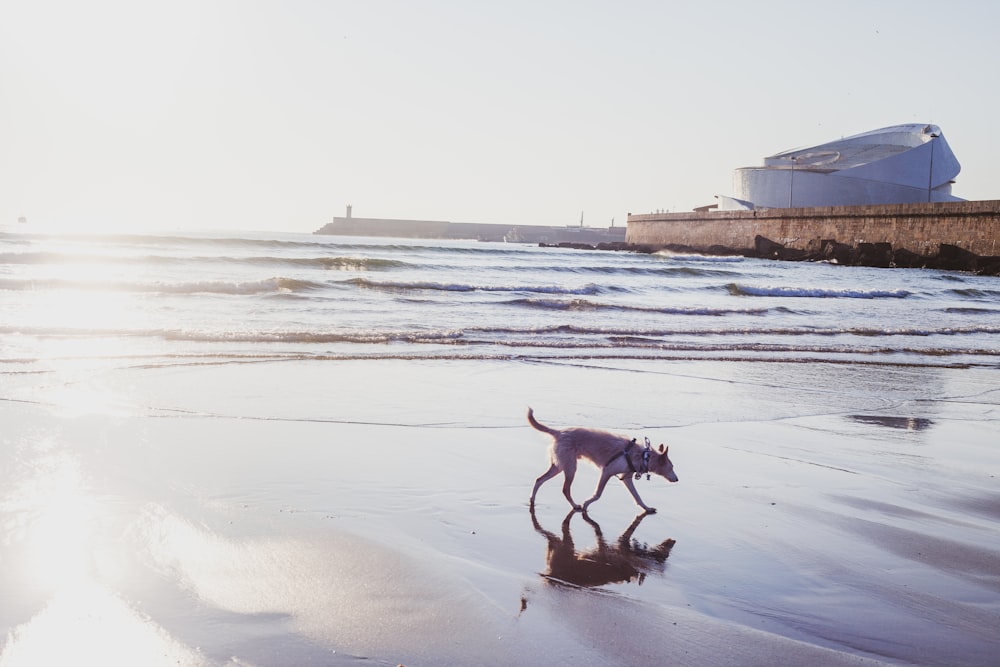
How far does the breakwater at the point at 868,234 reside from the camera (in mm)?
36188

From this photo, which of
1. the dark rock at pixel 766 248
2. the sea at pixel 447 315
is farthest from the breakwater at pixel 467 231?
the sea at pixel 447 315

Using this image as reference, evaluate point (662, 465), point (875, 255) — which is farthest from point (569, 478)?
point (875, 255)

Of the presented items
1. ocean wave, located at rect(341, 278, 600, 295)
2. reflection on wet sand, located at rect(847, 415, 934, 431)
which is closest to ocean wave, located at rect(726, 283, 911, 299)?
ocean wave, located at rect(341, 278, 600, 295)

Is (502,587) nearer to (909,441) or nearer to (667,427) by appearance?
(667,427)

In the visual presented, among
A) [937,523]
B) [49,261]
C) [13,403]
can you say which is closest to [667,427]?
[937,523]

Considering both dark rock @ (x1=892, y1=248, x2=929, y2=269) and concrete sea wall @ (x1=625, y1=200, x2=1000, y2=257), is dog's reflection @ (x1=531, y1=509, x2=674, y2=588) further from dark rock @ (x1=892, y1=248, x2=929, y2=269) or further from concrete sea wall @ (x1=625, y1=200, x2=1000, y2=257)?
dark rock @ (x1=892, y1=248, x2=929, y2=269)

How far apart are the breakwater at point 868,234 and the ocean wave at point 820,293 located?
1490 centimetres

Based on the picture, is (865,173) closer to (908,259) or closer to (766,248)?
(766,248)

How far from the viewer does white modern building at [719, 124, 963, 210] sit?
2734 inches

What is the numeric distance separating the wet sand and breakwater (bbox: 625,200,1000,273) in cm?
3407

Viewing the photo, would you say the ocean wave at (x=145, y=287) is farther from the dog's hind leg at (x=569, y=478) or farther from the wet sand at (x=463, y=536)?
the dog's hind leg at (x=569, y=478)

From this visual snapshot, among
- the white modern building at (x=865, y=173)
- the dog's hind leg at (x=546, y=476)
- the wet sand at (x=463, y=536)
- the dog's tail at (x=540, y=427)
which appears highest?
the white modern building at (x=865, y=173)

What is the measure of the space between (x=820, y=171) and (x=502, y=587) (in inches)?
2986

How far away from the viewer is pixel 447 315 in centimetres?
1397
